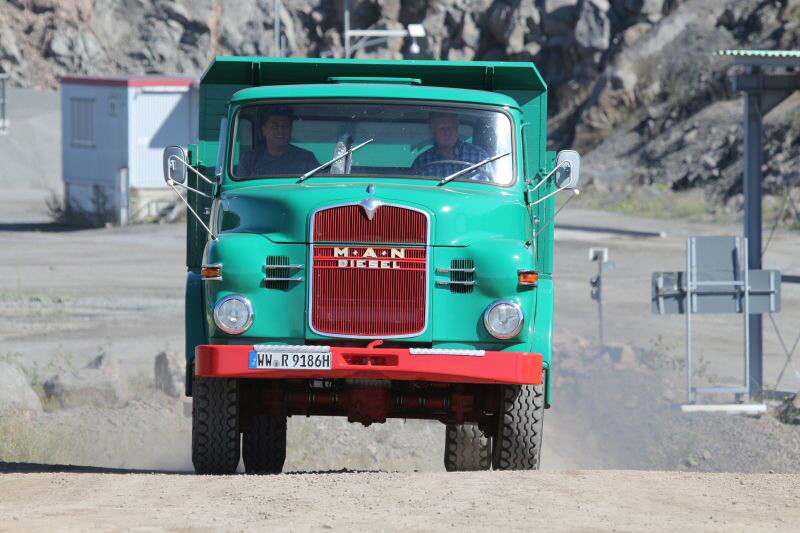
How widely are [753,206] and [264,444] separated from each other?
8.25 meters

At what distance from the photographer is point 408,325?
8758mm

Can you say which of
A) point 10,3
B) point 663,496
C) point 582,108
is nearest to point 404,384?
point 663,496

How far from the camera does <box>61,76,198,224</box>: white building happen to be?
4375 centimetres

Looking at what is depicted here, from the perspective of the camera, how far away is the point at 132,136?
43594mm

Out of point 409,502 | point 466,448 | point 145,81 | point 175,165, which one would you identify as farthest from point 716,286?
point 145,81

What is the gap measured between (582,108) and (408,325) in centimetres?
5293

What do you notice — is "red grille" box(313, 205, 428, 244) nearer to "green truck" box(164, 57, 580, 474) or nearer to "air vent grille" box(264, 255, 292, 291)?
"green truck" box(164, 57, 580, 474)

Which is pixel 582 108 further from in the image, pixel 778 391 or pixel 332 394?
pixel 332 394

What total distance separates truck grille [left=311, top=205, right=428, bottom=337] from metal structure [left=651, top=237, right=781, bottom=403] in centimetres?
773

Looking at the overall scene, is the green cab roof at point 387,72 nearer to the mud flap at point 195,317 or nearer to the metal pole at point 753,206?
the mud flap at point 195,317

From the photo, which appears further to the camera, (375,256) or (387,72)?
(387,72)

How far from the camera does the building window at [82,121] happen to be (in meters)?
45.6

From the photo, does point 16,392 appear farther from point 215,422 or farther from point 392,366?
point 392,366

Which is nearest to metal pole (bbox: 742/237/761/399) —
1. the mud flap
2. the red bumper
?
the red bumper
